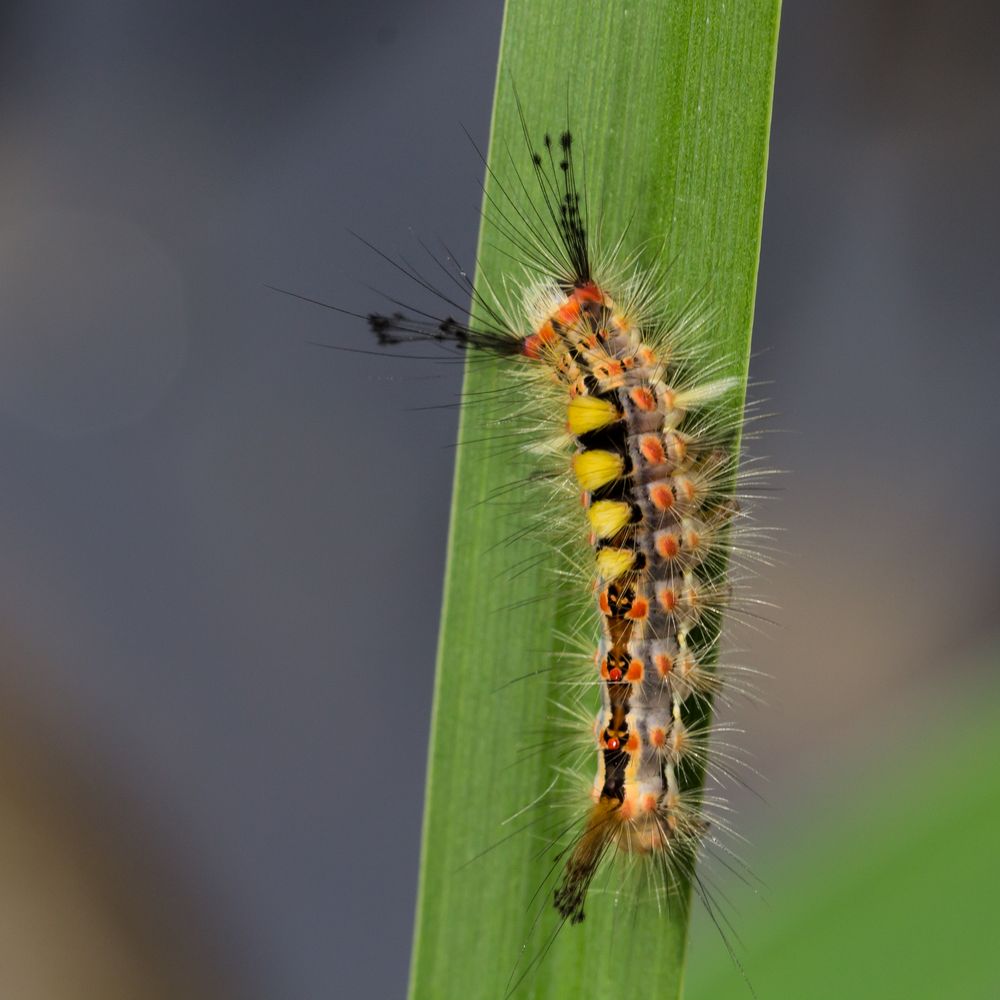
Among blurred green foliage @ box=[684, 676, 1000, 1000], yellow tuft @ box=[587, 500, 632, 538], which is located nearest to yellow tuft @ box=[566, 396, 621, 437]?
yellow tuft @ box=[587, 500, 632, 538]

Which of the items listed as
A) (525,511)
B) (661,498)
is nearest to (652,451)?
(661,498)

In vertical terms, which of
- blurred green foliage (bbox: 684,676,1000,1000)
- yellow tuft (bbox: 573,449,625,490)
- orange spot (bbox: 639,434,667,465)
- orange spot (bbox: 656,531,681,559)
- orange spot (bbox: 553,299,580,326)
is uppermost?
orange spot (bbox: 553,299,580,326)

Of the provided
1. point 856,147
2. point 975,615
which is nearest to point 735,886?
point 975,615

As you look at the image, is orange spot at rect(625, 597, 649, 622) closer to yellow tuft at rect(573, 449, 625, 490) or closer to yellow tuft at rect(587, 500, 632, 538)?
yellow tuft at rect(587, 500, 632, 538)

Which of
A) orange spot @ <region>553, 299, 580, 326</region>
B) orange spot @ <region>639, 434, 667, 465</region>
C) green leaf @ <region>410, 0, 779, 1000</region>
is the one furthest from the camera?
orange spot @ <region>553, 299, 580, 326</region>

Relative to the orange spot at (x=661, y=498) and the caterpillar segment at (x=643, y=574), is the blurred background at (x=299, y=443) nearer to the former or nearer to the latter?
the caterpillar segment at (x=643, y=574)

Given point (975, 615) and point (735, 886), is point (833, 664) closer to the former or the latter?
point (975, 615)

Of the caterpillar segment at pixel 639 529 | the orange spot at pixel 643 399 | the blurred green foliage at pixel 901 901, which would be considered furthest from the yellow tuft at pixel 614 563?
the blurred green foliage at pixel 901 901

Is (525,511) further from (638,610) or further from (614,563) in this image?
(638,610)
